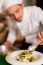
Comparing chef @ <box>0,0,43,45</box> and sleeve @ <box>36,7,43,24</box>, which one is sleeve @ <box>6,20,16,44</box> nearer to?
chef @ <box>0,0,43,45</box>

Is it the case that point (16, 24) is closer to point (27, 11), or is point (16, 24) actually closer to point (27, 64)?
point (27, 11)

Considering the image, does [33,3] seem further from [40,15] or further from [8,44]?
[8,44]

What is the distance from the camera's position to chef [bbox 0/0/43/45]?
0.91 meters

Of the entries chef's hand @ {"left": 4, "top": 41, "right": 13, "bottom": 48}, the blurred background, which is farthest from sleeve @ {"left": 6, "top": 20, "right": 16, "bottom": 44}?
the blurred background

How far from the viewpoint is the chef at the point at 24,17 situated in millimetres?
910

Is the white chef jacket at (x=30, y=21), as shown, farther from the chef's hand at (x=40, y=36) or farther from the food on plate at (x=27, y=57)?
the food on plate at (x=27, y=57)

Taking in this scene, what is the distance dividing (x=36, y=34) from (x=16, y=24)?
0.37ft

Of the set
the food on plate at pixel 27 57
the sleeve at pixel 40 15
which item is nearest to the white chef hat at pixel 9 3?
the sleeve at pixel 40 15

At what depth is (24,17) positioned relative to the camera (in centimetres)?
93

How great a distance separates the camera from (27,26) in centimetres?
92

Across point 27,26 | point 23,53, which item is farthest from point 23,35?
point 23,53

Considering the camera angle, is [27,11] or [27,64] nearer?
[27,64]

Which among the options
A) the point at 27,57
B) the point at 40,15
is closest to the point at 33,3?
the point at 40,15

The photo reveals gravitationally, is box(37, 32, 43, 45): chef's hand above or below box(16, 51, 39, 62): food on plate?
above
